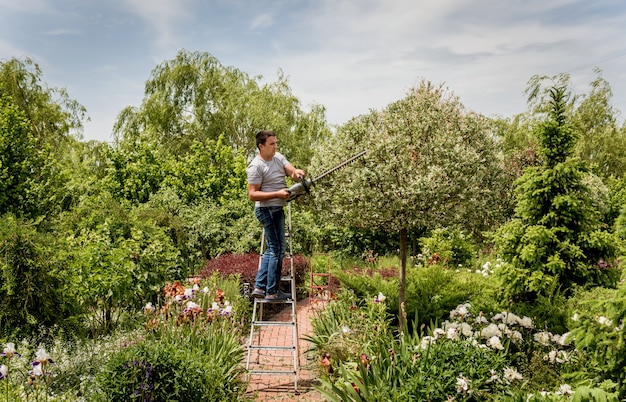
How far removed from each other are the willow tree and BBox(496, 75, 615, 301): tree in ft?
3.20

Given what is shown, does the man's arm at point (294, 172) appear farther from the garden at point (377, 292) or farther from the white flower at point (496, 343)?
the white flower at point (496, 343)

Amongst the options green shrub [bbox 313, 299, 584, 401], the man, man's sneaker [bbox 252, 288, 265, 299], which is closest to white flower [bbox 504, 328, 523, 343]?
green shrub [bbox 313, 299, 584, 401]

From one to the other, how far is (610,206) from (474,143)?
13.4 meters

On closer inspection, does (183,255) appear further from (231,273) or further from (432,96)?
(432,96)

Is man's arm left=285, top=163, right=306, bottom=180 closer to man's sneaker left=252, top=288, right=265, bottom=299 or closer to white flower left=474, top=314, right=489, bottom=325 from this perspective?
man's sneaker left=252, top=288, right=265, bottom=299

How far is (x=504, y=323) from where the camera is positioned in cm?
572

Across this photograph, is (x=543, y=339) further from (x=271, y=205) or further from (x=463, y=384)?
(x=271, y=205)

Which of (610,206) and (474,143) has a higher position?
(474,143)

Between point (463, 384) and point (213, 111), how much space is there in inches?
836

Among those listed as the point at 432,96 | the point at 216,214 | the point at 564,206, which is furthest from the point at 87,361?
the point at 216,214

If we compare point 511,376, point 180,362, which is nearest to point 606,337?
point 511,376

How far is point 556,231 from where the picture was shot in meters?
7.16

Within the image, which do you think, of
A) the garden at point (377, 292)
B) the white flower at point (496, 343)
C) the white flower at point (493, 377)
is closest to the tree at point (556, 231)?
the garden at point (377, 292)

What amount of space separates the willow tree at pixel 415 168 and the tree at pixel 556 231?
38.4 inches
